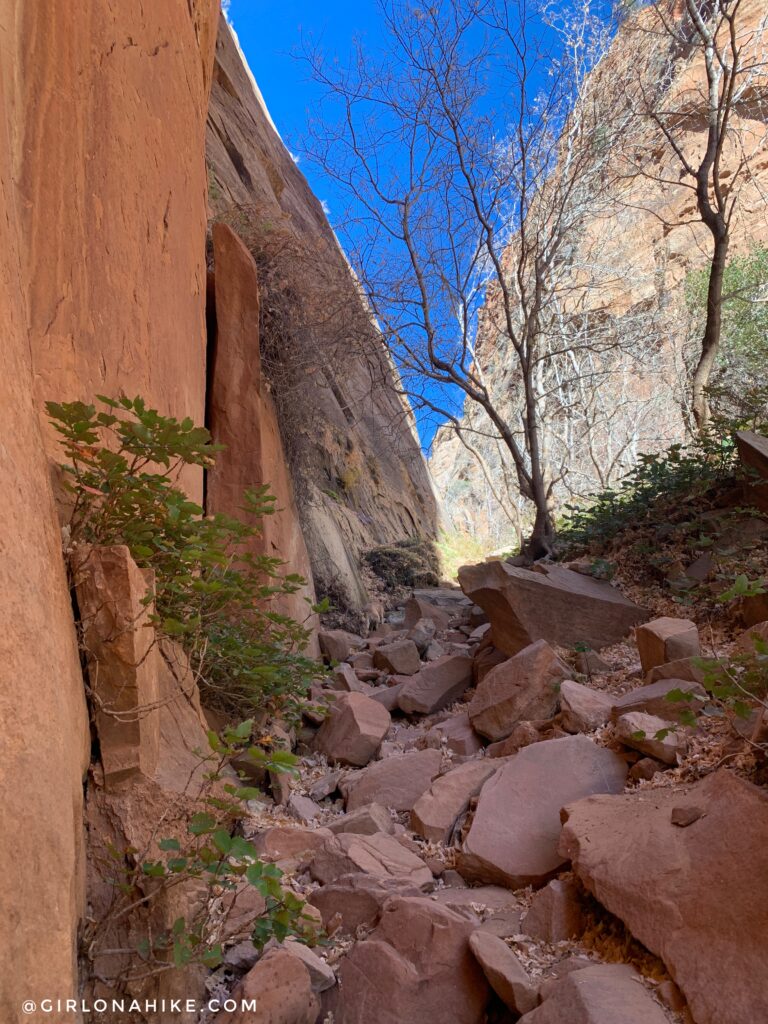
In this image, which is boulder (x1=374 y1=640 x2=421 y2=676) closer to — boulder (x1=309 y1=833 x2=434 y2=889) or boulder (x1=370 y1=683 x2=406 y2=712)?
boulder (x1=370 y1=683 x2=406 y2=712)

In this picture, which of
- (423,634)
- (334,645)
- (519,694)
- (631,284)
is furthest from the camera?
(631,284)

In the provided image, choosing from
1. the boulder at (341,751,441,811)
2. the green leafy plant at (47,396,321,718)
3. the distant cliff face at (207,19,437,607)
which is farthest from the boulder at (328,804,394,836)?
the distant cliff face at (207,19,437,607)

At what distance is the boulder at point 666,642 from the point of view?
4.33 m

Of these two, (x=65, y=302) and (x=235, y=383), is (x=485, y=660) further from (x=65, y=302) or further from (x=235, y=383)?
(x=65, y=302)

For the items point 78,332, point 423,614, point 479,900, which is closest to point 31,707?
point 78,332

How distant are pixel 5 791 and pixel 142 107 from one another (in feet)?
12.3

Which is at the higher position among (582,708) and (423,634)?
(423,634)

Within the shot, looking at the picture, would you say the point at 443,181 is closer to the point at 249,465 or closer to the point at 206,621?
the point at 249,465

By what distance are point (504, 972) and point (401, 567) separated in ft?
25.7

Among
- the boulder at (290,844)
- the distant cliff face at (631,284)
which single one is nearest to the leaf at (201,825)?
the boulder at (290,844)

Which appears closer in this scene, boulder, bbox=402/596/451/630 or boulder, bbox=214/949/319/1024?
boulder, bbox=214/949/319/1024

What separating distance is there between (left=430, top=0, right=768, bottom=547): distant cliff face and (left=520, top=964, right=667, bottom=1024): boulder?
27.4ft

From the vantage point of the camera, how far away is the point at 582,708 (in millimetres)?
4000

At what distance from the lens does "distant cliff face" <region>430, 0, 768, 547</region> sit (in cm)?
1013
